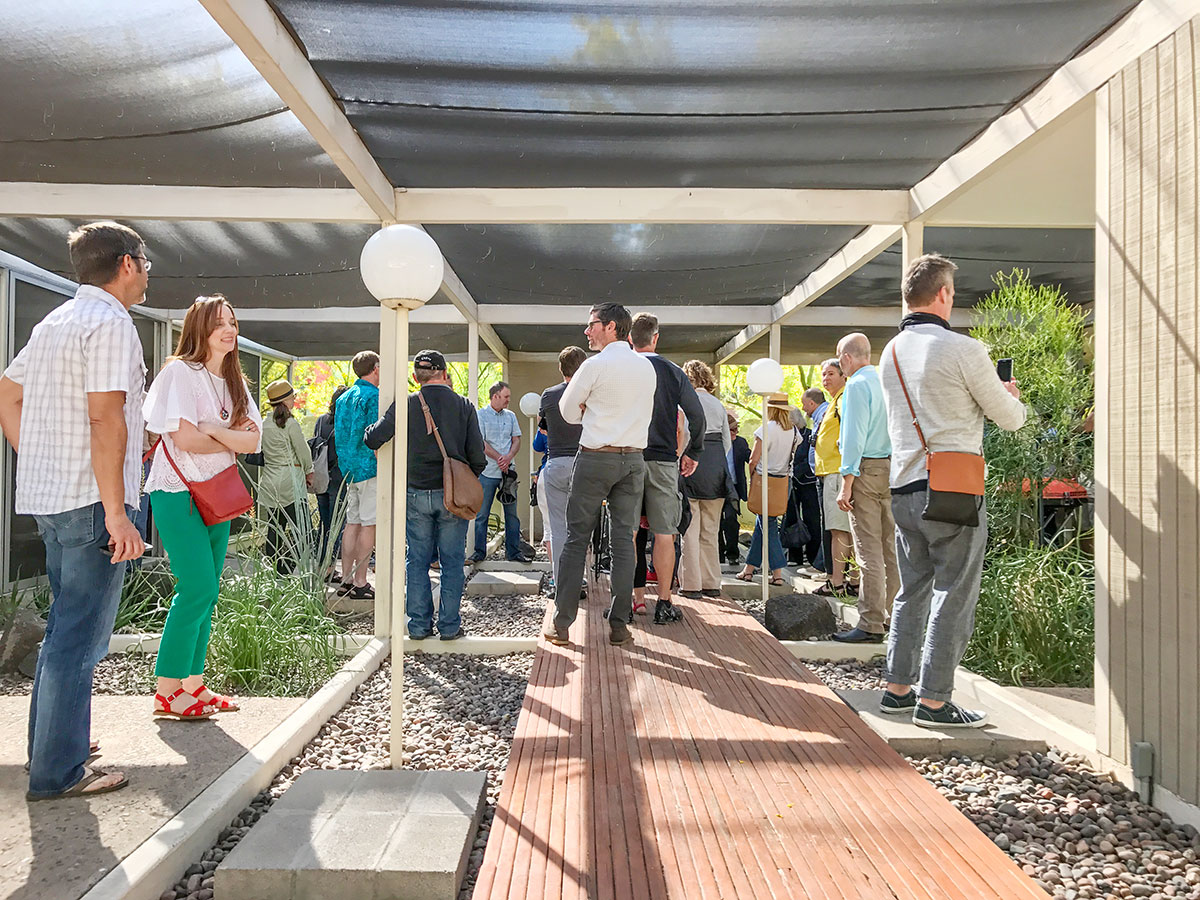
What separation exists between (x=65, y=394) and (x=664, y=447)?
2975 mm

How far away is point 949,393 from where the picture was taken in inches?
124

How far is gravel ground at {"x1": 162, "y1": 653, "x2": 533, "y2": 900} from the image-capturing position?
8.34 feet

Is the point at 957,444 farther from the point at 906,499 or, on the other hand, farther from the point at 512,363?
the point at 512,363

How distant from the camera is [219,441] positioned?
3.17 m

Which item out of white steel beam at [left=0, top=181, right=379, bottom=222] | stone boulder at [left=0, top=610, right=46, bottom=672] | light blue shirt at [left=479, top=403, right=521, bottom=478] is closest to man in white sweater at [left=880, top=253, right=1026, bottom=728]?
white steel beam at [left=0, top=181, right=379, bottom=222]

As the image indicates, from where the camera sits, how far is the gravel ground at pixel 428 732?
100 inches

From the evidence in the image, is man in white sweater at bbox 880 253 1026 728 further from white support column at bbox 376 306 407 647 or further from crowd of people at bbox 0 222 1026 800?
white support column at bbox 376 306 407 647

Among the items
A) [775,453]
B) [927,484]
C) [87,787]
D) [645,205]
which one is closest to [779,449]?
[775,453]

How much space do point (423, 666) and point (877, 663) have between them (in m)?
2.41

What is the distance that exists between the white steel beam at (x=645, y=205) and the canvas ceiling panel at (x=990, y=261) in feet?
3.83

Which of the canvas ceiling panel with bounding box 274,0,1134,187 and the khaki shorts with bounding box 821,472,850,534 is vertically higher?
the canvas ceiling panel with bounding box 274,0,1134,187

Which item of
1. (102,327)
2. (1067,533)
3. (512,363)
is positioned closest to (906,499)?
(1067,533)

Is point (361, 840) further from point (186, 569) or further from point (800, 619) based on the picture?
point (800, 619)

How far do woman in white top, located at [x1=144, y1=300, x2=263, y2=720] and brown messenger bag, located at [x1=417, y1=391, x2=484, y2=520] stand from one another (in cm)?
146
